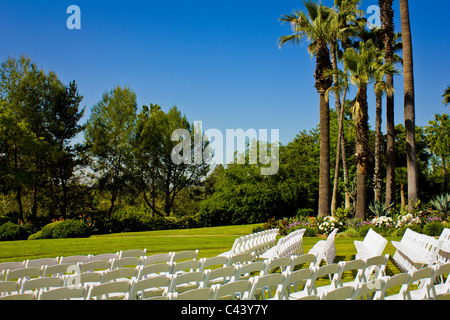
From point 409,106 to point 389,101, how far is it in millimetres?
3898

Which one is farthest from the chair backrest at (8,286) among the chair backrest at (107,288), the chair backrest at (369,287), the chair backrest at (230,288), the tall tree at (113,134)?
the tall tree at (113,134)

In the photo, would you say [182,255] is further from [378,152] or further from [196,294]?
[378,152]

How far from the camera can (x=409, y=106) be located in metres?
20.8

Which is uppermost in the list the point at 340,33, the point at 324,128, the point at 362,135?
the point at 340,33

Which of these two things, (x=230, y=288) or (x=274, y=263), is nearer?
(x=230, y=288)

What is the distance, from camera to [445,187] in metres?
37.7

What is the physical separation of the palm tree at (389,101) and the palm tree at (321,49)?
13.5ft

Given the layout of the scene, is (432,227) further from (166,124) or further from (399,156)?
(166,124)

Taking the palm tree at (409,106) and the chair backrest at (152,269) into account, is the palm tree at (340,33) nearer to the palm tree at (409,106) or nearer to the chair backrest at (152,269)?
the palm tree at (409,106)

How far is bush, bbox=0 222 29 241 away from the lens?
2244cm

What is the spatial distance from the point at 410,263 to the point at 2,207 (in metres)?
47.0

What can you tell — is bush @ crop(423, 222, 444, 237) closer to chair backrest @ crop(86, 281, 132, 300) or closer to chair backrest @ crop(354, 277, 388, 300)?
chair backrest @ crop(354, 277, 388, 300)

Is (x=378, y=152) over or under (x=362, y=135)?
under

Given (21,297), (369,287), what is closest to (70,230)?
(21,297)
